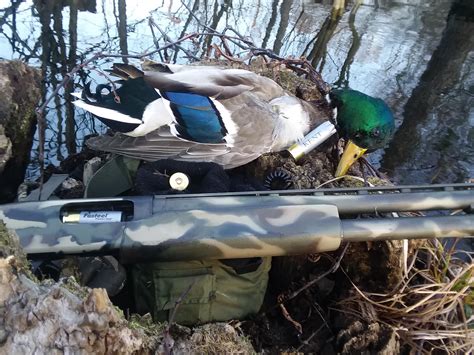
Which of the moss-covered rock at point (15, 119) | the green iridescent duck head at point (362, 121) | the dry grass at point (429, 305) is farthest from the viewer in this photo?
the moss-covered rock at point (15, 119)

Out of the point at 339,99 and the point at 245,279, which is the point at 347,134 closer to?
the point at 339,99

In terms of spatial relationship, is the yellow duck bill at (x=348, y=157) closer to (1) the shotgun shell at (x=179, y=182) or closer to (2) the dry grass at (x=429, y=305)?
(2) the dry grass at (x=429, y=305)

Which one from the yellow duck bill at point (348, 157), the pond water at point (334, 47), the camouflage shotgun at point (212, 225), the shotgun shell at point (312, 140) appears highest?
the camouflage shotgun at point (212, 225)

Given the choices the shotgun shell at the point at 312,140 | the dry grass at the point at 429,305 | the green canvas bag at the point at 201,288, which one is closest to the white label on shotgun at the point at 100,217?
the green canvas bag at the point at 201,288

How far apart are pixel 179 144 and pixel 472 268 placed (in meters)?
1.47

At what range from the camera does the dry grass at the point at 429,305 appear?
189 cm

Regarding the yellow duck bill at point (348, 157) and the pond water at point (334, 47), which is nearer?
the yellow duck bill at point (348, 157)

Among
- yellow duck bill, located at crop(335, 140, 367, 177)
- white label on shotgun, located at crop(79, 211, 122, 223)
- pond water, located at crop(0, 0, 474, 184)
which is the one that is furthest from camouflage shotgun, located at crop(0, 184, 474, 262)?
pond water, located at crop(0, 0, 474, 184)

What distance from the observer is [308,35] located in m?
7.46

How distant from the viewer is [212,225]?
1.67 m

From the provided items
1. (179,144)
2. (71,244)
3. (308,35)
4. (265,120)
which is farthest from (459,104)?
(71,244)

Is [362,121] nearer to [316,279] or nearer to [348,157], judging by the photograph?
[348,157]

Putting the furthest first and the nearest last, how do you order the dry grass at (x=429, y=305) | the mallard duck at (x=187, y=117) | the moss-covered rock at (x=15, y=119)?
the moss-covered rock at (x=15, y=119)
the mallard duck at (x=187, y=117)
the dry grass at (x=429, y=305)

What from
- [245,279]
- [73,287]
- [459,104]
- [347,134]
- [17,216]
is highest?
[73,287]
